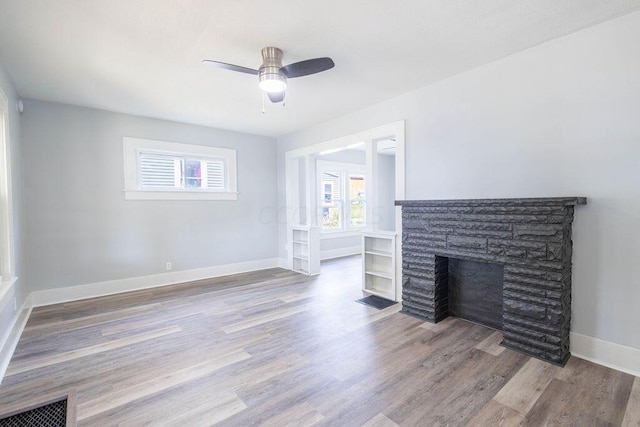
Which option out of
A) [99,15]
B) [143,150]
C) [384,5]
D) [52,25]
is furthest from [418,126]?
[143,150]

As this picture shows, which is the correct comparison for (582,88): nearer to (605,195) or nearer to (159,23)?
(605,195)

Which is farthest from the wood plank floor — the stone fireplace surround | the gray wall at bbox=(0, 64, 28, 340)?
the gray wall at bbox=(0, 64, 28, 340)

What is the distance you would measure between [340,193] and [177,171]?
3.76 m

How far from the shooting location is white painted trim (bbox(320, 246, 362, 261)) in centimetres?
686

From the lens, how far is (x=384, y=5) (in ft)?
6.68

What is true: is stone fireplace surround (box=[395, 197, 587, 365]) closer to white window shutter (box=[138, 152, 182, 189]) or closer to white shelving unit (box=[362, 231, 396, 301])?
white shelving unit (box=[362, 231, 396, 301])

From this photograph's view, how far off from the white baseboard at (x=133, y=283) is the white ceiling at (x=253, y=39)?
98.7 inches

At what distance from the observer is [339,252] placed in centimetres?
713

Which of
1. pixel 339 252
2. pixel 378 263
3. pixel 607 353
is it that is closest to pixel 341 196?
pixel 339 252

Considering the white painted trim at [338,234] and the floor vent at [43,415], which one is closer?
the floor vent at [43,415]

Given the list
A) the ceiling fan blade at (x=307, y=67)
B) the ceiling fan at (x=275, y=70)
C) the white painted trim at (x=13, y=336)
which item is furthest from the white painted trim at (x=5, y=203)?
the ceiling fan blade at (x=307, y=67)

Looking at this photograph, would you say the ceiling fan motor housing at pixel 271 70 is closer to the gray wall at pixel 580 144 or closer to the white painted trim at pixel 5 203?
the gray wall at pixel 580 144

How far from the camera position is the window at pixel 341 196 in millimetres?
7098

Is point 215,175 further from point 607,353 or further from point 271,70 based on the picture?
point 607,353
